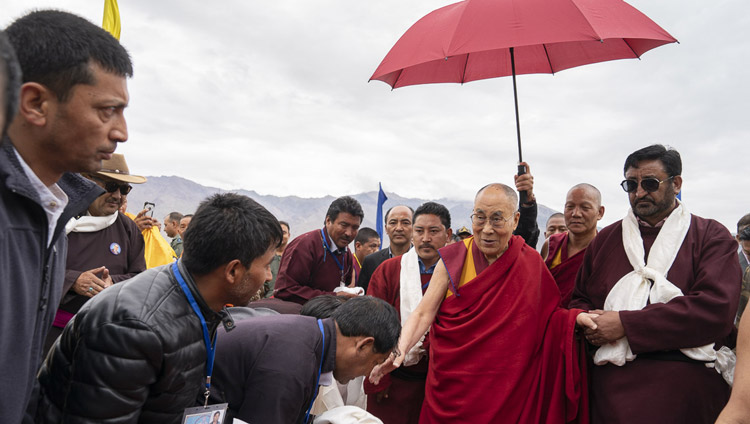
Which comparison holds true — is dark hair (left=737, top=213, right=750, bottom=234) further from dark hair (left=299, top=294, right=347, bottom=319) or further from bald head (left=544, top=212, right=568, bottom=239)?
dark hair (left=299, top=294, right=347, bottom=319)

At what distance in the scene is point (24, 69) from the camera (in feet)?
3.71

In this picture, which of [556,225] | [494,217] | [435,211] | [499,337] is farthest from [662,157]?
[556,225]

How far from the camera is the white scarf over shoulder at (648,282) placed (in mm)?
2557

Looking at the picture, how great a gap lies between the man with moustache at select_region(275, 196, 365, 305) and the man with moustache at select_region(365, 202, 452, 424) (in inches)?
25.4

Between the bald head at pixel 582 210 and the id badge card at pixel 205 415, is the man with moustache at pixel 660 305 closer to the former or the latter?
Result: the bald head at pixel 582 210

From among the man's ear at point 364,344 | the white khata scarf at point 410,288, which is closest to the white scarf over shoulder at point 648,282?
the white khata scarf at point 410,288

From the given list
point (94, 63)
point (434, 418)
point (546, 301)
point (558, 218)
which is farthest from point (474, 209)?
point (558, 218)

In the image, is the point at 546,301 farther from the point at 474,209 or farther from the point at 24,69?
the point at 24,69

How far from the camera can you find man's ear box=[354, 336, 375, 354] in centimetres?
221

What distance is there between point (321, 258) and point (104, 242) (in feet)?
5.71

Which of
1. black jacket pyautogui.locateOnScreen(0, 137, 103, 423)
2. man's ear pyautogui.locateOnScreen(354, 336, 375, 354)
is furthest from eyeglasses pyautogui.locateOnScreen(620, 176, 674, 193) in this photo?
black jacket pyautogui.locateOnScreen(0, 137, 103, 423)

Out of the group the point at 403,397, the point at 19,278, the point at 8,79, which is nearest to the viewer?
the point at 8,79

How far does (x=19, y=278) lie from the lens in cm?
114

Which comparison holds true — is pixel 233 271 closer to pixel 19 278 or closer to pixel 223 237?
pixel 223 237
